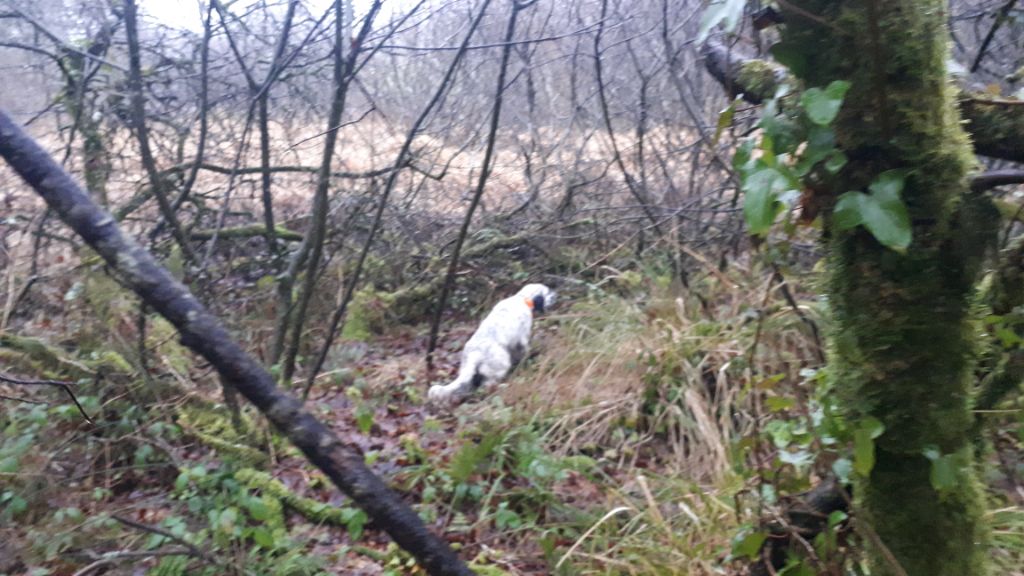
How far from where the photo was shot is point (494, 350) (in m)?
5.36

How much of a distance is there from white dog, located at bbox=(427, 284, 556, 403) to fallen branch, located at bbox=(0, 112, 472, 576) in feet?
11.8

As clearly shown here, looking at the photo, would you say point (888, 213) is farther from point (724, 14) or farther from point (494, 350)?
point (494, 350)

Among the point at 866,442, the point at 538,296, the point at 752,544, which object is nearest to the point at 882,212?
the point at 866,442

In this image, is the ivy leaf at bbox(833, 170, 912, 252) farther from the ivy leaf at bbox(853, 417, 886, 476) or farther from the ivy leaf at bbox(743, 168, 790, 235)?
the ivy leaf at bbox(853, 417, 886, 476)

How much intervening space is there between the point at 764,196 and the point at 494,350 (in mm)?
3963

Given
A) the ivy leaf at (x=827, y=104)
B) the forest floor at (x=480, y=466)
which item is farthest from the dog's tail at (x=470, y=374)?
the ivy leaf at (x=827, y=104)

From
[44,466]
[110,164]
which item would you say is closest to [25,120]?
[110,164]

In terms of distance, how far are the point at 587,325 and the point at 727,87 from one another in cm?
346

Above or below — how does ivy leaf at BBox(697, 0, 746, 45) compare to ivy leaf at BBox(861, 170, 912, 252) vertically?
above

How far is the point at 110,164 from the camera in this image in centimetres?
520

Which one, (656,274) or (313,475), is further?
(656,274)

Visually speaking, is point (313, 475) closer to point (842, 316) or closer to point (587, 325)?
point (587, 325)

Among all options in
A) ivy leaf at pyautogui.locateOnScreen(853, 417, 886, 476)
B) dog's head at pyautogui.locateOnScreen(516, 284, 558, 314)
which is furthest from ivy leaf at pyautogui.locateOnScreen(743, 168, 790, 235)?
dog's head at pyautogui.locateOnScreen(516, 284, 558, 314)

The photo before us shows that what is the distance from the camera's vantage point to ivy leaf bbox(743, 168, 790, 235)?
1.47 meters
